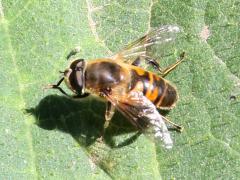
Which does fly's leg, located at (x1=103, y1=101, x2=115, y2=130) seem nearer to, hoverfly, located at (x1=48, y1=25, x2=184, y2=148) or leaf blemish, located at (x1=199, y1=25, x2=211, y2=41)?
hoverfly, located at (x1=48, y1=25, x2=184, y2=148)

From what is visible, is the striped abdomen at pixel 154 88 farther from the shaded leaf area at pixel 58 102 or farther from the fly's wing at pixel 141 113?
the shaded leaf area at pixel 58 102

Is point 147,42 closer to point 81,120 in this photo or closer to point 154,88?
point 154,88

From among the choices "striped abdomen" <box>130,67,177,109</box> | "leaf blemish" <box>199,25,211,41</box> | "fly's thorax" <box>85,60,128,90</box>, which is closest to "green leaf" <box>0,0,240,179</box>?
"leaf blemish" <box>199,25,211,41</box>

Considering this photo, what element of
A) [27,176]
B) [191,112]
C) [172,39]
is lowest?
[27,176]

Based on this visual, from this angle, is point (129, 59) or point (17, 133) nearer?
point (17, 133)

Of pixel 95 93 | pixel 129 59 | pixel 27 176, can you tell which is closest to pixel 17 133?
pixel 27 176

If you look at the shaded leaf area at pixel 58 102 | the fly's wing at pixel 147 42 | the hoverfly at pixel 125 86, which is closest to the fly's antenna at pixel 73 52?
the shaded leaf area at pixel 58 102

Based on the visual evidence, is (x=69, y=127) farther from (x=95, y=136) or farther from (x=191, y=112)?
(x=191, y=112)

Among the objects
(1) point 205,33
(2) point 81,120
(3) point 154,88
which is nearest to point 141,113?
(3) point 154,88
